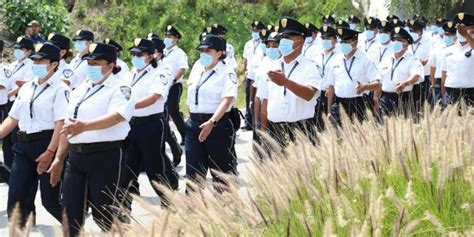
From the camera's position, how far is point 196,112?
8648 mm

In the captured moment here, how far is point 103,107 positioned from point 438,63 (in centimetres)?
858

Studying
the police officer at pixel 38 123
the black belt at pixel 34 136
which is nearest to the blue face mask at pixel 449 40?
the police officer at pixel 38 123

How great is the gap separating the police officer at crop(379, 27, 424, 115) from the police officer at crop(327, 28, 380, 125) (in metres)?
0.78

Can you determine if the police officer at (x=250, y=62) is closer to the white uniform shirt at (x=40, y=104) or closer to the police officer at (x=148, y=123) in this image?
the police officer at (x=148, y=123)

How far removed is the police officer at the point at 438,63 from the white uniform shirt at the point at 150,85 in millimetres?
5439

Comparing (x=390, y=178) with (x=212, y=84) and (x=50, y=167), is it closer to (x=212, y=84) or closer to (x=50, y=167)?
(x=50, y=167)

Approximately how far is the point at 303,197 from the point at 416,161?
2.37 feet

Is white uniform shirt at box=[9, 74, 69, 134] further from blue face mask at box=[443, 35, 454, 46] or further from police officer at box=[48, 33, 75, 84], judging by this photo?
blue face mask at box=[443, 35, 454, 46]

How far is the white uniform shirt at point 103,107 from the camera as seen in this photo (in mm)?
6688

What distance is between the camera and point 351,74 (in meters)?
10.6

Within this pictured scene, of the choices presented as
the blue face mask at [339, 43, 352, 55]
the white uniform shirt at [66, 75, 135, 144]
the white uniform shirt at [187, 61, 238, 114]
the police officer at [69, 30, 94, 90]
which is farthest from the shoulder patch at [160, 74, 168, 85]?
the blue face mask at [339, 43, 352, 55]

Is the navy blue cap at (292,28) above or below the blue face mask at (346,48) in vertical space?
above

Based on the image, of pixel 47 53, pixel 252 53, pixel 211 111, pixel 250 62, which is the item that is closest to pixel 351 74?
pixel 211 111

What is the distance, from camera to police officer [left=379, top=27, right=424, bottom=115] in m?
11.5
